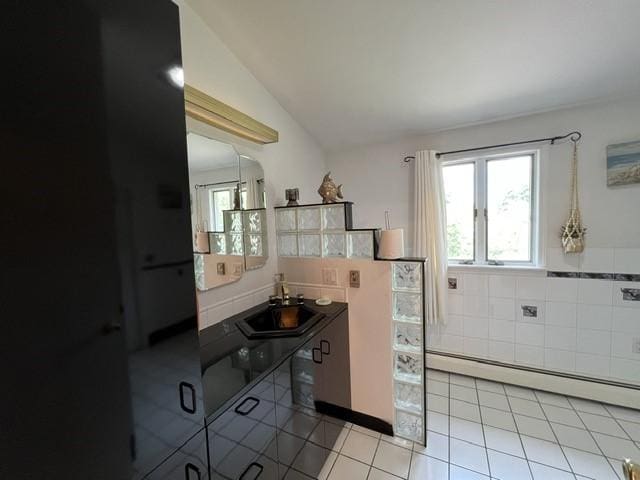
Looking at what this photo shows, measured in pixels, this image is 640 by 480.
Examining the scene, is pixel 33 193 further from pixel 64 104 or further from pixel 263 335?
pixel 263 335

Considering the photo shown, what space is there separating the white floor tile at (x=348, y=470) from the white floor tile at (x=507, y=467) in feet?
2.50

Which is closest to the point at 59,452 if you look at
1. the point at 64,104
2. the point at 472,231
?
the point at 64,104

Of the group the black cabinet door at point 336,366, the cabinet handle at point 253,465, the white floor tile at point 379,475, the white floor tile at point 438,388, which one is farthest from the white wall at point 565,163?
the cabinet handle at point 253,465

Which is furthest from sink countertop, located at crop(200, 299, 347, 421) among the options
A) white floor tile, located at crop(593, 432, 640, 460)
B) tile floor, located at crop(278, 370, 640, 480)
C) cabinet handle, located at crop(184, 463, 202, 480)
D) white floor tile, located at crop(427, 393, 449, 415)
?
white floor tile, located at crop(593, 432, 640, 460)

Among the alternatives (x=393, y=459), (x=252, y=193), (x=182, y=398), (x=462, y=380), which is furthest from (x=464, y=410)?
(x=252, y=193)

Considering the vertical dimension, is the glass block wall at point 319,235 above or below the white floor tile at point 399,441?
above

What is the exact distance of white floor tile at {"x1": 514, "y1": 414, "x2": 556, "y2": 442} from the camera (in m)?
1.84

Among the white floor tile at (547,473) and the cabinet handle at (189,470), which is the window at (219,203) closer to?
the cabinet handle at (189,470)

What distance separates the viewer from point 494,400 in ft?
7.29

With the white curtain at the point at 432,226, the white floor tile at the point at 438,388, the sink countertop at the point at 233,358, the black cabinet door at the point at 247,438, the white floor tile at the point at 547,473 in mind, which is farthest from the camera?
the white curtain at the point at 432,226

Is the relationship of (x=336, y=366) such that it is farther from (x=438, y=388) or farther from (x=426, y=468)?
(x=438, y=388)

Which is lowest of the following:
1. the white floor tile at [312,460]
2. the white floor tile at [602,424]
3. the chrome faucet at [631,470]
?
the white floor tile at [602,424]

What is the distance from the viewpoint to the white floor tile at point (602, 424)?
1.84 m

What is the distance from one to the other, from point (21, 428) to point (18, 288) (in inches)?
8.8
